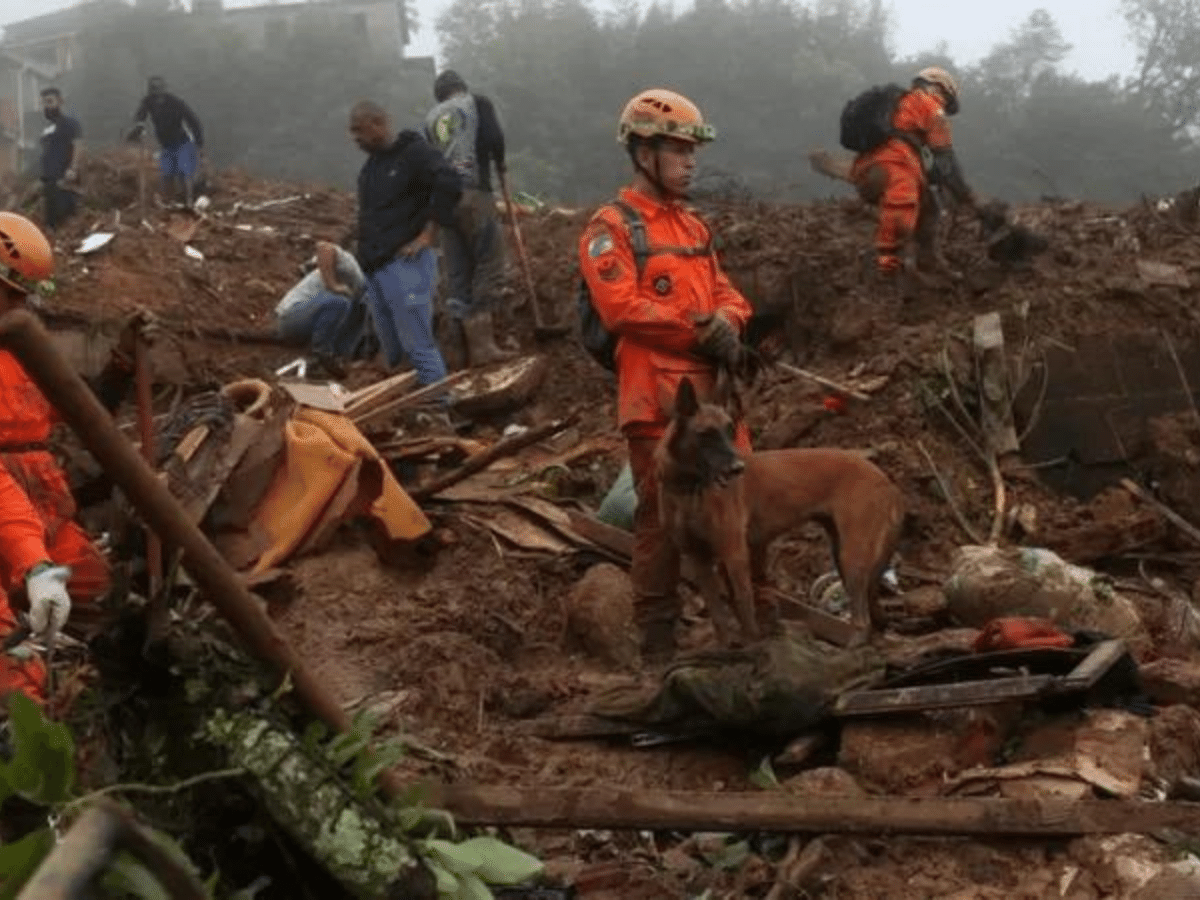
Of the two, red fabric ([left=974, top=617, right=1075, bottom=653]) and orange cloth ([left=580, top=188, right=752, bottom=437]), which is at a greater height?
orange cloth ([left=580, top=188, right=752, bottom=437])

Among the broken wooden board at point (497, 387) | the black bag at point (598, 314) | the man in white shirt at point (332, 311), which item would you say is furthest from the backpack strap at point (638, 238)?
the man in white shirt at point (332, 311)

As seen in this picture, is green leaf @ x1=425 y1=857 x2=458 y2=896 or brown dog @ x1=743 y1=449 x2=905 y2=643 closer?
green leaf @ x1=425 y1=857 x2=458 y2=896

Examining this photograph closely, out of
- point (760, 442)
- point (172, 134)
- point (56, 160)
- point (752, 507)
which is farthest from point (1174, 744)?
point (56, 160)

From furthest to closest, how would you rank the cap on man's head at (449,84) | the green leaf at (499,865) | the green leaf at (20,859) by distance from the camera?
the cap on man's head at (449,84) < the green leaf at (499,865) < the green leaf at (20,859)

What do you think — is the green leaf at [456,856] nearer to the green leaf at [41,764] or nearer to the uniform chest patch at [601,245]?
the green leaf at [41,764]

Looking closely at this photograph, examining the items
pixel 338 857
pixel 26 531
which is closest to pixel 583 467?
pixel 26 531

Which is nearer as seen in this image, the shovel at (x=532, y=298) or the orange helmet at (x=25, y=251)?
the orange helmet at (x=25, y=251)

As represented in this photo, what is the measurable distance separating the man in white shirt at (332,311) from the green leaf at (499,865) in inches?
387

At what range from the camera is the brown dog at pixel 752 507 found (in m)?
6.12

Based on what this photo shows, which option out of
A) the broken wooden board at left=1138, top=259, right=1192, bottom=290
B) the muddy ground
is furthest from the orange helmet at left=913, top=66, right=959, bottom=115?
the broken wooden board at left=1138, top=259, right=1192, bottom=290

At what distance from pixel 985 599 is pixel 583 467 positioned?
3.09 meters

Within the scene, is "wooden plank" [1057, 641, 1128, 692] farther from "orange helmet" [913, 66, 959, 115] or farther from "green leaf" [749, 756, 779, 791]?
"orange helmet" [913, 66, 959, 115]

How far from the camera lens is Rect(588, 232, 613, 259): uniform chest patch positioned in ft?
21.6

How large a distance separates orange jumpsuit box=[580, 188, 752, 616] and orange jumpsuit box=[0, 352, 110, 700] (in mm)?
2033
